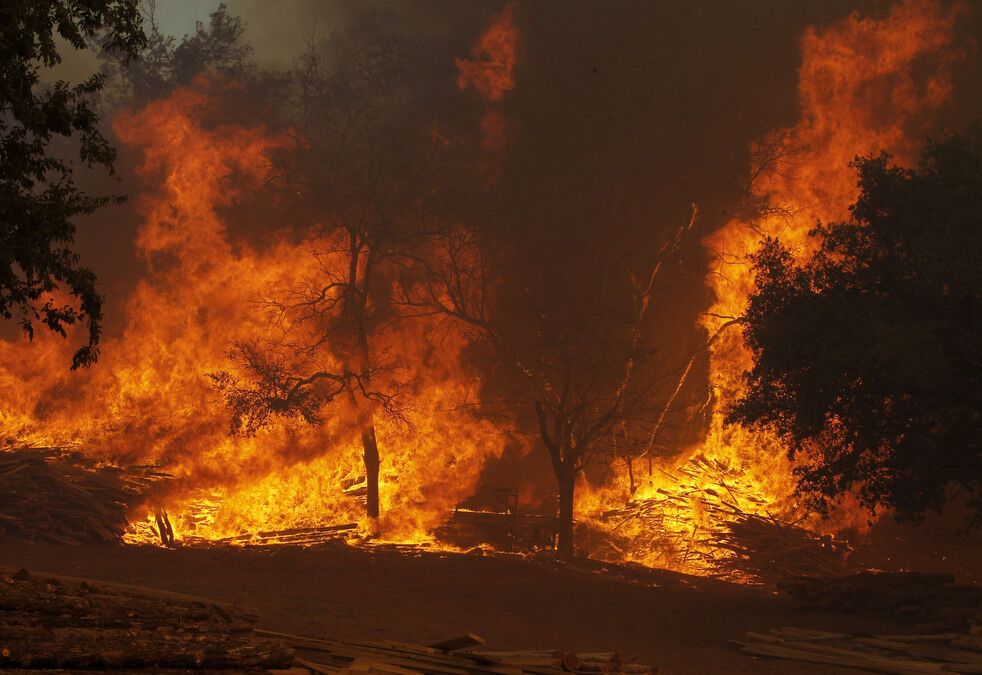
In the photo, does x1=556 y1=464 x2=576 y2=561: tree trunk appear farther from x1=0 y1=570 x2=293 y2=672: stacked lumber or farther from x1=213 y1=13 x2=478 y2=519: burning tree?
x1=0 y1=570 x2=293 y2=672: stacked lumber

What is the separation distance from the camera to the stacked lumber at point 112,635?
22.2 ft

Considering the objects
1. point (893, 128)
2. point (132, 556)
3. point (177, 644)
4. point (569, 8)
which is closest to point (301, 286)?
point (132, 556)

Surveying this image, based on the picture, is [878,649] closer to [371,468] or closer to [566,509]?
[566,509]

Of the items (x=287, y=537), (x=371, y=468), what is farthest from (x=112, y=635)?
(x=371, y=468)

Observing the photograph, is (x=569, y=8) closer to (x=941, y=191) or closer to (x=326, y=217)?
(x=326, y=217)

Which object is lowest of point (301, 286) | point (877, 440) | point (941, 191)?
point (877, 440)

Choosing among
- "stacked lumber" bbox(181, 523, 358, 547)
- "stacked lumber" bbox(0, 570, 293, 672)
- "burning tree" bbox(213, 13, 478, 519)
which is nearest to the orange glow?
"burning tree" bbox(213, 13, 478, 519)

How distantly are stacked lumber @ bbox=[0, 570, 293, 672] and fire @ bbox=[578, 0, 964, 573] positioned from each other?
58.5 feet

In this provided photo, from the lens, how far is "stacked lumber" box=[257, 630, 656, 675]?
30.0ft

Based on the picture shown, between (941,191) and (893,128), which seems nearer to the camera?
(941,191)

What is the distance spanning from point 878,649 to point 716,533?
11140mm

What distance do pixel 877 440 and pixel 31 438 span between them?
76.3 ft

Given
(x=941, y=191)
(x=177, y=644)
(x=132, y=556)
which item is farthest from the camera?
(x=132, y=556)

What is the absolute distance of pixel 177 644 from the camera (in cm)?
739
